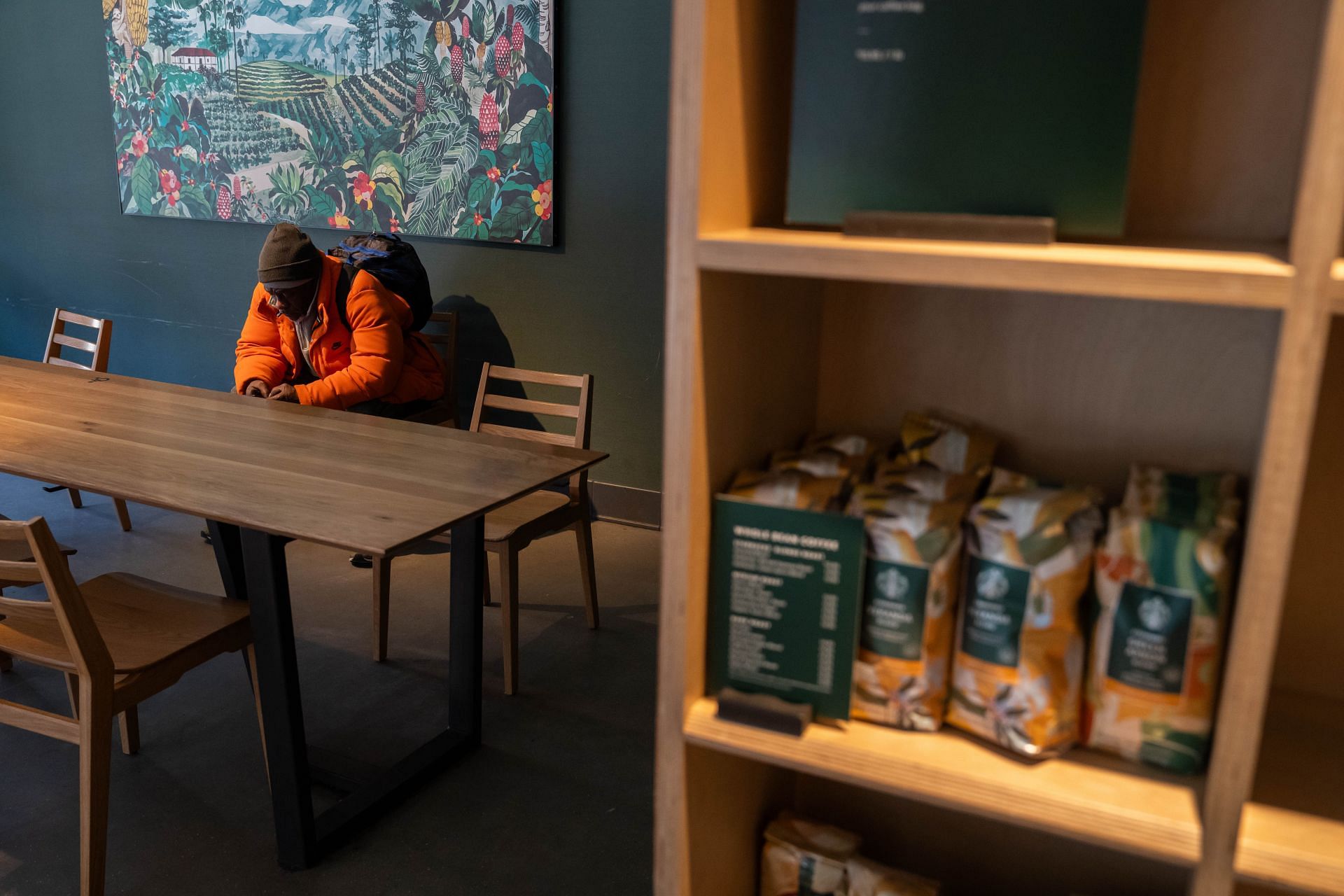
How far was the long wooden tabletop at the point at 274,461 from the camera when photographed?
192cm

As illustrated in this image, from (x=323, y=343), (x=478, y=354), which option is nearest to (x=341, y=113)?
(x=478, y=354)

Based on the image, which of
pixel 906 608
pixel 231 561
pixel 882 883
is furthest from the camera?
pixel 231 561

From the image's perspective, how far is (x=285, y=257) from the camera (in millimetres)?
3305

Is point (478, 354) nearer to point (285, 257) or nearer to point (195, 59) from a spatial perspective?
point (285, 257)

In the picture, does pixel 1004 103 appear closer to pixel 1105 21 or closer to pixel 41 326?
pixel 1105 21

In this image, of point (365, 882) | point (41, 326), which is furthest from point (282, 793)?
point (41, 326)

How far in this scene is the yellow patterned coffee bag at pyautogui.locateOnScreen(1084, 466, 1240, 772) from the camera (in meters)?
0.80

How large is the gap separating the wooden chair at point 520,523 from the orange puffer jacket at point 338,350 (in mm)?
586

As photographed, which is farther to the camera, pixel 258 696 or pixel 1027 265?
pixel 258 696

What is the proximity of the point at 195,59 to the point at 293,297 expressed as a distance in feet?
7.63

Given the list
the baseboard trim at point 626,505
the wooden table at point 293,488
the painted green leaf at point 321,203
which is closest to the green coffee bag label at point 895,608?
the wooden table at point 293,488

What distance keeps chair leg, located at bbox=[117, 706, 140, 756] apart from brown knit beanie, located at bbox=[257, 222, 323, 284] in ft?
4.76

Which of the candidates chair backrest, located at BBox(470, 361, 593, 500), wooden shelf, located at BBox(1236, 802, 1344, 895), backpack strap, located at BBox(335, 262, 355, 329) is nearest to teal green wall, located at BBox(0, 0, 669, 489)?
backpack strap, located at BBox(335, 262, 355, 329)

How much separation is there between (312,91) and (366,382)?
6.06ft
